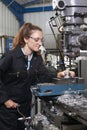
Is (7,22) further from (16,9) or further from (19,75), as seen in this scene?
(19,75)

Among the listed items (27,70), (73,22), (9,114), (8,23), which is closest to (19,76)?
(27,70)

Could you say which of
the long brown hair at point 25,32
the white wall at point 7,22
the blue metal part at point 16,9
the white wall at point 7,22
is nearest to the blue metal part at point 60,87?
the long brown hair at point 25,32

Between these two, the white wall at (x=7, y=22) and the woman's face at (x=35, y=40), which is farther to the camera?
the white wall at (x=7, y=22)

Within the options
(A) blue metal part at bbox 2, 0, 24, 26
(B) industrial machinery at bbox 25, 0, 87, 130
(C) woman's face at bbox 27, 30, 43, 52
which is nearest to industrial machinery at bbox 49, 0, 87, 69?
(B) industrial machinery at bbox 25, 0, 87, 130

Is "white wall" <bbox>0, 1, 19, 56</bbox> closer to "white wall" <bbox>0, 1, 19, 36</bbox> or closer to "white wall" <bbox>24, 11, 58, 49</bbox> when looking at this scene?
"white wall" <bbox>0, 1, 19, 36</bbox>

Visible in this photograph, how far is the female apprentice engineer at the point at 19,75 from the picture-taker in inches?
78.6

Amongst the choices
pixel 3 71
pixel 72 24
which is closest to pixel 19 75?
pixel 3 71

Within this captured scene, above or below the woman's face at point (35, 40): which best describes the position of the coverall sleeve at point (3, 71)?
below

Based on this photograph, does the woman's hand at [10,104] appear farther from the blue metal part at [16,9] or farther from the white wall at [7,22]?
the blue metal part at [16,9]

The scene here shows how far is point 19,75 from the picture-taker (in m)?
2.04

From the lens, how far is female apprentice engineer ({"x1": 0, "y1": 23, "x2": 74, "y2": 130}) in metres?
2.00

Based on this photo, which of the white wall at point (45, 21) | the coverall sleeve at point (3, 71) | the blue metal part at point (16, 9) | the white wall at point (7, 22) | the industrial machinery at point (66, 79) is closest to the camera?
the industrial machinery at point (66, 79)

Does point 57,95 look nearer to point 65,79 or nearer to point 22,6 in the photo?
point 65,79

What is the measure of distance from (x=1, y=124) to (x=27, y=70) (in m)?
0.42
